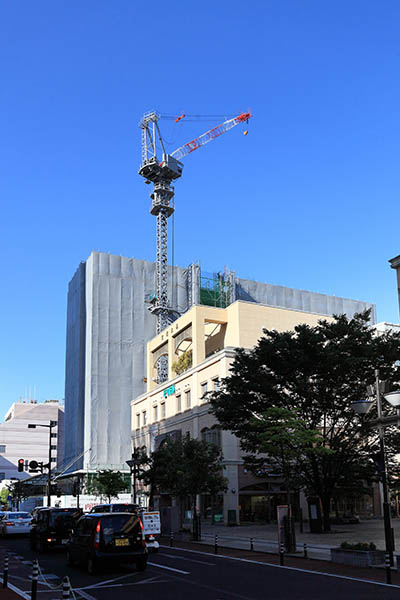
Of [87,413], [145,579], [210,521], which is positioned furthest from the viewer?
[87,413]

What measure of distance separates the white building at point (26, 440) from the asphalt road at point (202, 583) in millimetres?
132330

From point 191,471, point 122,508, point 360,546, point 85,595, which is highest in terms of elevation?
point 191,471

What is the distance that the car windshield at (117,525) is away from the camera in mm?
18297

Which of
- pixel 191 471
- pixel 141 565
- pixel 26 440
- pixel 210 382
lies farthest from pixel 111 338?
pixel 26 440

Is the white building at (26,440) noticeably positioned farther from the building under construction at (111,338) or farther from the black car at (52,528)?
the black car at (52,528)

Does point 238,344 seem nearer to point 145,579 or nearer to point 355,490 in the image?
point 355,490

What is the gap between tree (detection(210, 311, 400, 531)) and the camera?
38188mm

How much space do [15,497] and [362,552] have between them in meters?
87.2

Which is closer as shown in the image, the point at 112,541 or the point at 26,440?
the point at 112,541

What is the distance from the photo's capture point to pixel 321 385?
38.7 m

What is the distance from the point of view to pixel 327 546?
93.5 feet

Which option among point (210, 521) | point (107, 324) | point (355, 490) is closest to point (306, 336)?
point (355, 490)

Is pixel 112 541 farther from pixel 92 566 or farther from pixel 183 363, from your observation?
pixel 183 363

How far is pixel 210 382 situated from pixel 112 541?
3819 centimetres
